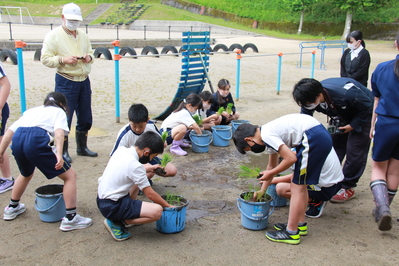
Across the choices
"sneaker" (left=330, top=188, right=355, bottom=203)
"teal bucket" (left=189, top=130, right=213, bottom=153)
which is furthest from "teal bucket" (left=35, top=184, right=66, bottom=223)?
"sneaker" (left=330, top=188, right=355, bottom=203)

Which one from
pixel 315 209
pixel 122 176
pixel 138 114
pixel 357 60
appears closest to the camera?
pixel 122 176

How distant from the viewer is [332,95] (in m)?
4.01

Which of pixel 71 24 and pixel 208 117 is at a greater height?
pixel 71 24

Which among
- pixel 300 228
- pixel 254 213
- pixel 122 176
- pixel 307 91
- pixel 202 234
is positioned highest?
pixel 307 91

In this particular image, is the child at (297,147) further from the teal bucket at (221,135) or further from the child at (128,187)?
the teal bucket at (221,135)

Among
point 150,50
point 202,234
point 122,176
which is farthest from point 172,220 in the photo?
point 150,50

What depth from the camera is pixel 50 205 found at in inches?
148

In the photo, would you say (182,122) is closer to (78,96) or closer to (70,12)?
(78,96)

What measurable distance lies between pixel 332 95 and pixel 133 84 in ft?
29.3

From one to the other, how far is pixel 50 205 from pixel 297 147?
2.31 metres

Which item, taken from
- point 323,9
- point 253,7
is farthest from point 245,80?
point 253,7

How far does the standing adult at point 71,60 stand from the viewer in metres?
5.27

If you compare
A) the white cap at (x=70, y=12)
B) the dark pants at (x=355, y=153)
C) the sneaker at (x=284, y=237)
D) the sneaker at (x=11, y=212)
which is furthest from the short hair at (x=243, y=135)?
the white cap at (x=70, y=12)

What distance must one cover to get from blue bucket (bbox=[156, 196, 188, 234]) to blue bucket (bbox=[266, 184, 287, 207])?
1.04 m
